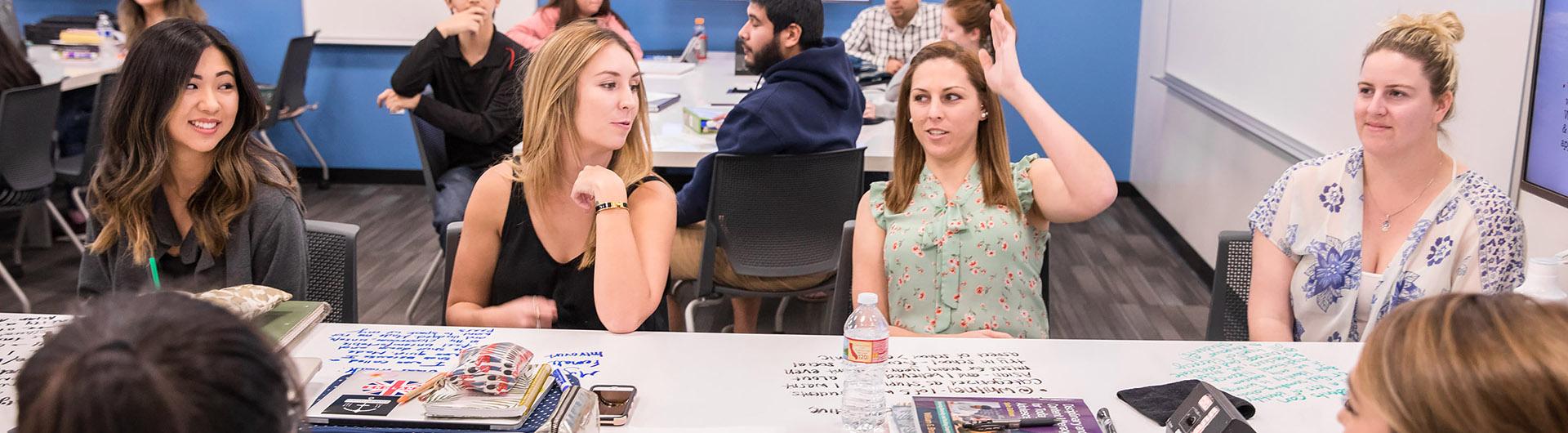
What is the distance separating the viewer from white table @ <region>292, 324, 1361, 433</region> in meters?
1.69

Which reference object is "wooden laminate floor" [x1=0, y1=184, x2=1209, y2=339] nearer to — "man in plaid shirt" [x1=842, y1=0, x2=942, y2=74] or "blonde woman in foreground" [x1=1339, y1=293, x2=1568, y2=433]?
"man in plaid shirt" [x1=842, y1=0, x2=942, y2=74]

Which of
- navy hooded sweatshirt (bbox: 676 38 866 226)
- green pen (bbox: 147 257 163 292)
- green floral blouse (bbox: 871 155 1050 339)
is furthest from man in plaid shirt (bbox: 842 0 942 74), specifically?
green pen (bbox: 147 257 163 292)

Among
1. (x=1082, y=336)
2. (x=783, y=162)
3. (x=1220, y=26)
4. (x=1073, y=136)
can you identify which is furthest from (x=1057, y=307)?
(x=1073, y=136)

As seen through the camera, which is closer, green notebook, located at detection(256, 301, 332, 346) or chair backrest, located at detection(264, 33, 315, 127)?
green notebook, located at detection(256, 301, 332, 346)

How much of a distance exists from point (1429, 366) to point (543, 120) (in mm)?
1626

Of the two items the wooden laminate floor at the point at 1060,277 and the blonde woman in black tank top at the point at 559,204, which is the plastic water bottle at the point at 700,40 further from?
the blonde woman in black tank top at the point at 559,204

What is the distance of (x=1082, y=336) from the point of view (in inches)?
156

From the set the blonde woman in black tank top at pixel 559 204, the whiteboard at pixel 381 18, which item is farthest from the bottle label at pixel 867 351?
the whiteboard at pixel 381 18

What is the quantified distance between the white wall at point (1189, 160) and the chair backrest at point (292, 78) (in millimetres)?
4071

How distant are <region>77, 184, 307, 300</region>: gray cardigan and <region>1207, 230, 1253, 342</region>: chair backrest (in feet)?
5.87

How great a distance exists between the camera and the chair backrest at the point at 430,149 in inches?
146

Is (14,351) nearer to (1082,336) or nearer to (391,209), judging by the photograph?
(1082,336)

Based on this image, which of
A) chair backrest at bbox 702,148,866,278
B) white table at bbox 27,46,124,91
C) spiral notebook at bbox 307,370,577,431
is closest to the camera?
spiral notebook at bbox 307,370,577,431

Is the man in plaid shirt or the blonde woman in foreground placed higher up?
the blonde woman in foreground
